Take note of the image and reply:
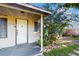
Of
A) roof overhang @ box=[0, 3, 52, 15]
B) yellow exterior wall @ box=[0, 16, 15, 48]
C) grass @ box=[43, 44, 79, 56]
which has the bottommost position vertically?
grass @ box=[43, 44, 79, 56]

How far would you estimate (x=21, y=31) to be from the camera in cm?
454

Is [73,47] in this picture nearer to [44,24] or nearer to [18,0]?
[44,24]

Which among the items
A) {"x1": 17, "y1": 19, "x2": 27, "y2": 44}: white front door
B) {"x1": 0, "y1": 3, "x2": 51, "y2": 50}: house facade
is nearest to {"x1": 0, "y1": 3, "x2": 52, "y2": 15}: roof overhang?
{"x1": 0, "y1": 3, "x2": 51, "y2": 50}: house facade

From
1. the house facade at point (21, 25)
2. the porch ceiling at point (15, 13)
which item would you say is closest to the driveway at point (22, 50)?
the house facade at point (21, 25)

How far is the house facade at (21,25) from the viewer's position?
442 centimetres

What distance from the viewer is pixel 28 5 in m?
4.41

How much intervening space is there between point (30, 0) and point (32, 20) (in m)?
0.45

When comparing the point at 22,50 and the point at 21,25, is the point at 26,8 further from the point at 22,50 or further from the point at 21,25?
the point at 22,50

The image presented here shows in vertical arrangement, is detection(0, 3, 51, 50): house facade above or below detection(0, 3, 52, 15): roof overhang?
below

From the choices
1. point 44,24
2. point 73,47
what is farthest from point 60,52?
point 44,24

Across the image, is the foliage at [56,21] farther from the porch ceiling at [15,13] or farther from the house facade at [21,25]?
the porch ceiling at [15,13]

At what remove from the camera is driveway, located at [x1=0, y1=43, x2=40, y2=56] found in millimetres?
4410

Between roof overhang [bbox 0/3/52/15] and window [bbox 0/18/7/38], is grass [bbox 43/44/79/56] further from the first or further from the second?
window [bbox 0/18/7/38]

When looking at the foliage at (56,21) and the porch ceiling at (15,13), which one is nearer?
the porch ceiling at (15,13)
